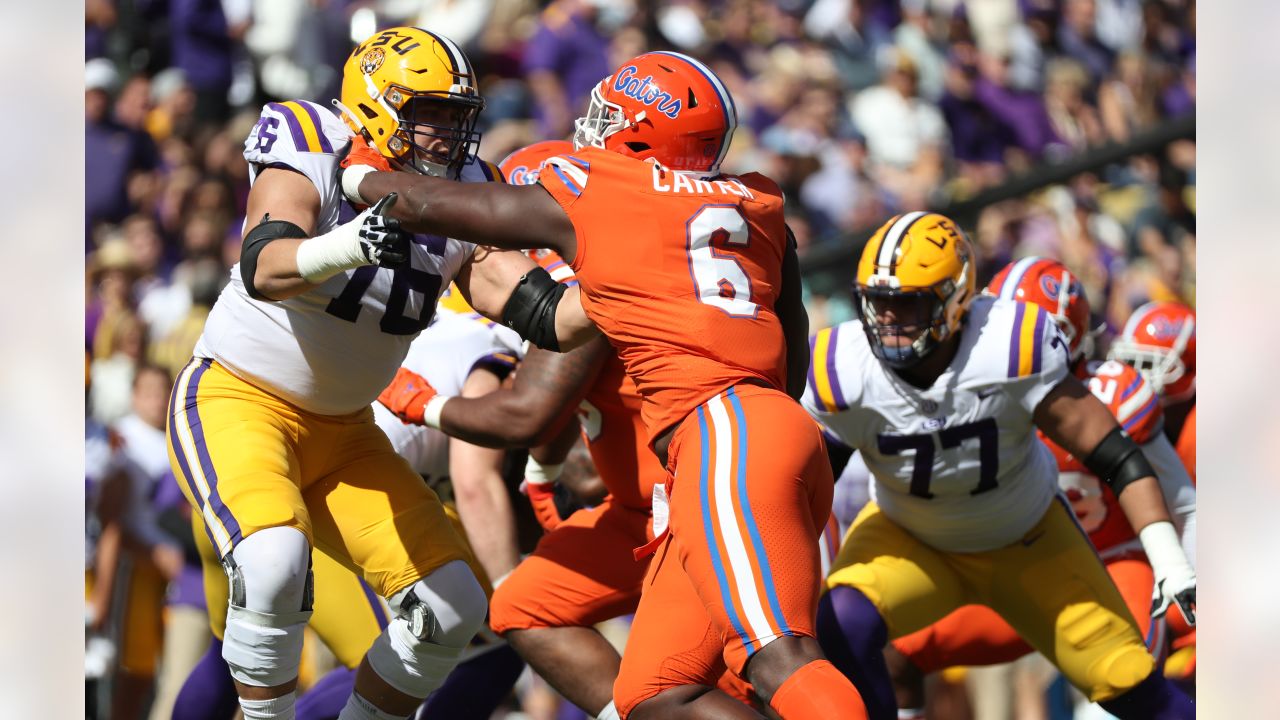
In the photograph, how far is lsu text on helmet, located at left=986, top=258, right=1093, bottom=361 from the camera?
5234 mm

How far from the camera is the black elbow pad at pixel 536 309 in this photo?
3566 millimetres

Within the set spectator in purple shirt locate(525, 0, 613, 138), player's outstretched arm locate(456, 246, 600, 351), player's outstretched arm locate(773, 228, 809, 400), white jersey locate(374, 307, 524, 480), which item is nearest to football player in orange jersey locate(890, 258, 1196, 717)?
player's outstretched arm locate(773, 228, 809, 400)

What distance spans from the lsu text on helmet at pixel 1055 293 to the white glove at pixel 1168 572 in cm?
104

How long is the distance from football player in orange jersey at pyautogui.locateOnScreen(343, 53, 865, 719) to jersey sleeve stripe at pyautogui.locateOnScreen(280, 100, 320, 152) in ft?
0.58

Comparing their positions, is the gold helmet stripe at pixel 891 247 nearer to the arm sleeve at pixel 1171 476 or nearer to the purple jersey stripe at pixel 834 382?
the purple jersey stripe at pixel 834 382

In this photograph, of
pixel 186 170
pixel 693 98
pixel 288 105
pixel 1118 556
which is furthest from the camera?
pixel 186 170

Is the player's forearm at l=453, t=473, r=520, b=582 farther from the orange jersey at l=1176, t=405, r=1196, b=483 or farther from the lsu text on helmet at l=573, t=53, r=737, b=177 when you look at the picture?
the orange jersey at l=1176, t=405, r=1196, b=483

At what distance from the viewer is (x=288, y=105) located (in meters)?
3.73

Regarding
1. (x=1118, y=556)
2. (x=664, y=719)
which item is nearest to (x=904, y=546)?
(x=1118, y=556)

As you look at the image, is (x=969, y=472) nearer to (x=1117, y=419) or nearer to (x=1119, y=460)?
(x=1119, y=460)
